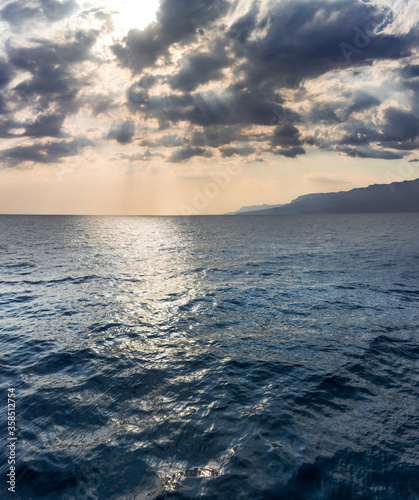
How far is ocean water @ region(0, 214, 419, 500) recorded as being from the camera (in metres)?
6.34

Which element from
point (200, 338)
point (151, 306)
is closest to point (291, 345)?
point (200, 338)

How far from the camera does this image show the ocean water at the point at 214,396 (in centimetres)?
634

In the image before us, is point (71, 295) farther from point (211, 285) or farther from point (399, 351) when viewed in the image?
point (399, 351)

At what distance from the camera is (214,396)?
938 cm

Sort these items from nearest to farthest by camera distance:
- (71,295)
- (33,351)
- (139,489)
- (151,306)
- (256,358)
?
(139,489) < (256,358) < (33,351) < (151,306) < (71,295)

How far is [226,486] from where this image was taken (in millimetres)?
6074

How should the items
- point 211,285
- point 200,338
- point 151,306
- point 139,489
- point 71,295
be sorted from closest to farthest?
point 139,489
point 200,338
point 151,306
point 71,295
point 211,285

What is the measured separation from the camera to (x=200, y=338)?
14258 millimetres

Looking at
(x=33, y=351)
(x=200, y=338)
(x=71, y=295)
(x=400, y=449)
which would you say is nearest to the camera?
(x=400, y=449)

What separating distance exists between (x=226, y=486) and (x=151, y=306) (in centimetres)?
1451

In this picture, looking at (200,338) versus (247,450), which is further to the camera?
(200,338)

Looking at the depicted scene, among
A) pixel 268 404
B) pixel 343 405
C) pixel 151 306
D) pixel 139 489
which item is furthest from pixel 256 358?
pixel 151 306

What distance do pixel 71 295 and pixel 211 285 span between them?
12.0 meters

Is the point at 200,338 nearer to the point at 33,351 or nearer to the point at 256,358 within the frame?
the point at 256,358
